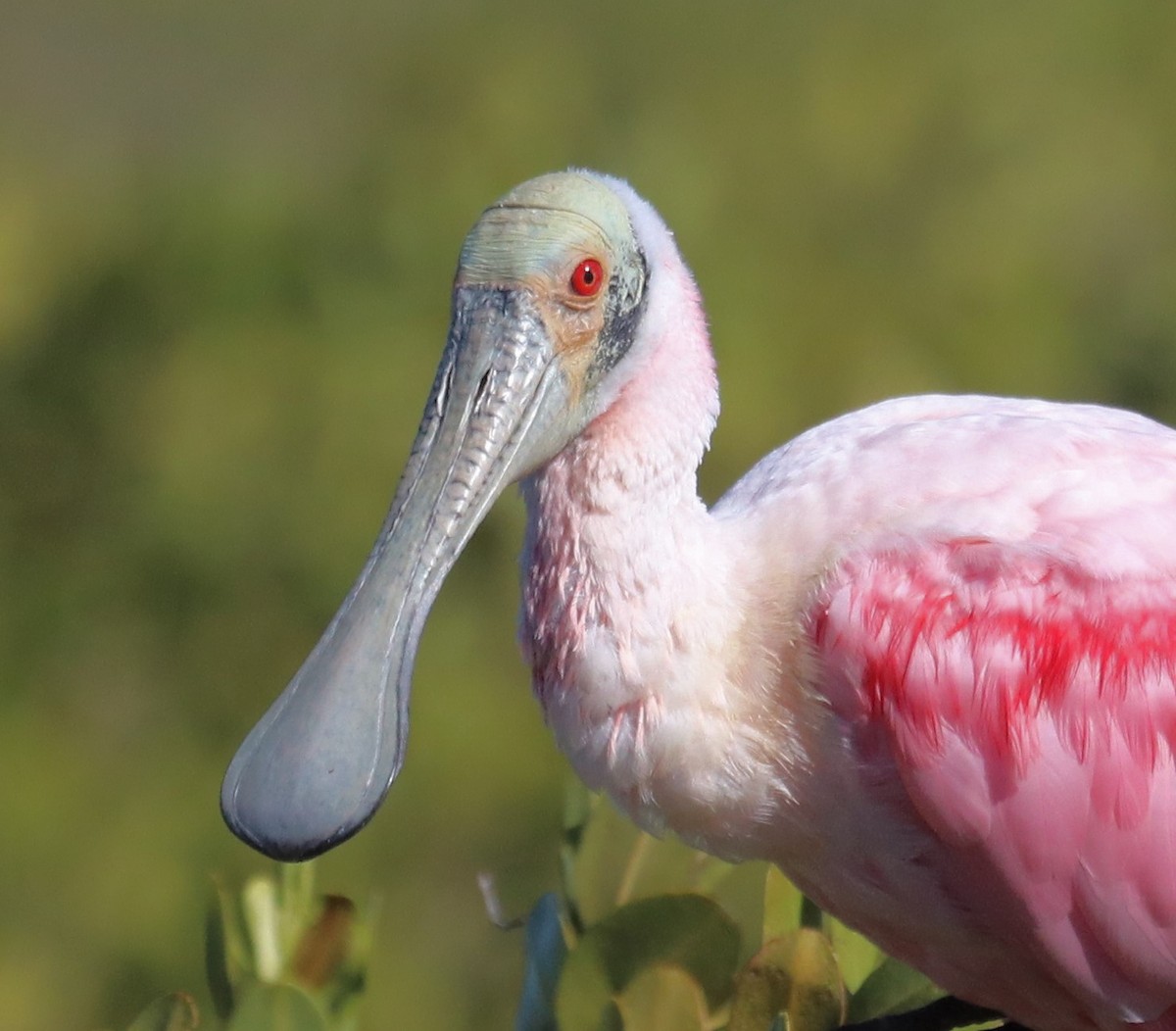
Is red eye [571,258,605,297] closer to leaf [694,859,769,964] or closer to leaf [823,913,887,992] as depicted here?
leaf [823,913,887,992]

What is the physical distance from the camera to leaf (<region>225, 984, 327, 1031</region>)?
2.17 metres

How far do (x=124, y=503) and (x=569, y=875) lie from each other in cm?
370

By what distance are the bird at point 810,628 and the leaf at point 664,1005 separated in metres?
0.18

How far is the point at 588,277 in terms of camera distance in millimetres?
2215

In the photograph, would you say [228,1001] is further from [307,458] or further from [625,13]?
[625,13]

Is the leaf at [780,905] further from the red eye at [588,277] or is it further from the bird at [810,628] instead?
the red eye at [588,277]

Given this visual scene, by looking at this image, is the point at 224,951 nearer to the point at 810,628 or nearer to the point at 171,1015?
the point at 171,1015

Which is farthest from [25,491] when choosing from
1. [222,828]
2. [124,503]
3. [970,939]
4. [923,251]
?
[970,939]

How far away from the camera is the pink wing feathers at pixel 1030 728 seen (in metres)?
2.29

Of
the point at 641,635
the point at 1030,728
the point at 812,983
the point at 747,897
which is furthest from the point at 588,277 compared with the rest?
the point at 747,897

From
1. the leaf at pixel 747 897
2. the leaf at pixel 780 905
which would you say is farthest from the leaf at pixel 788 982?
the leaf at pixel 747 897

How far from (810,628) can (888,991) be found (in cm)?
62

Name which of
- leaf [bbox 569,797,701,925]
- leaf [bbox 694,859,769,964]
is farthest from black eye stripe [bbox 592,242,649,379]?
leaf [bbox 694,859,769,964]

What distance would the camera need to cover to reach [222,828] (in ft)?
18.0
